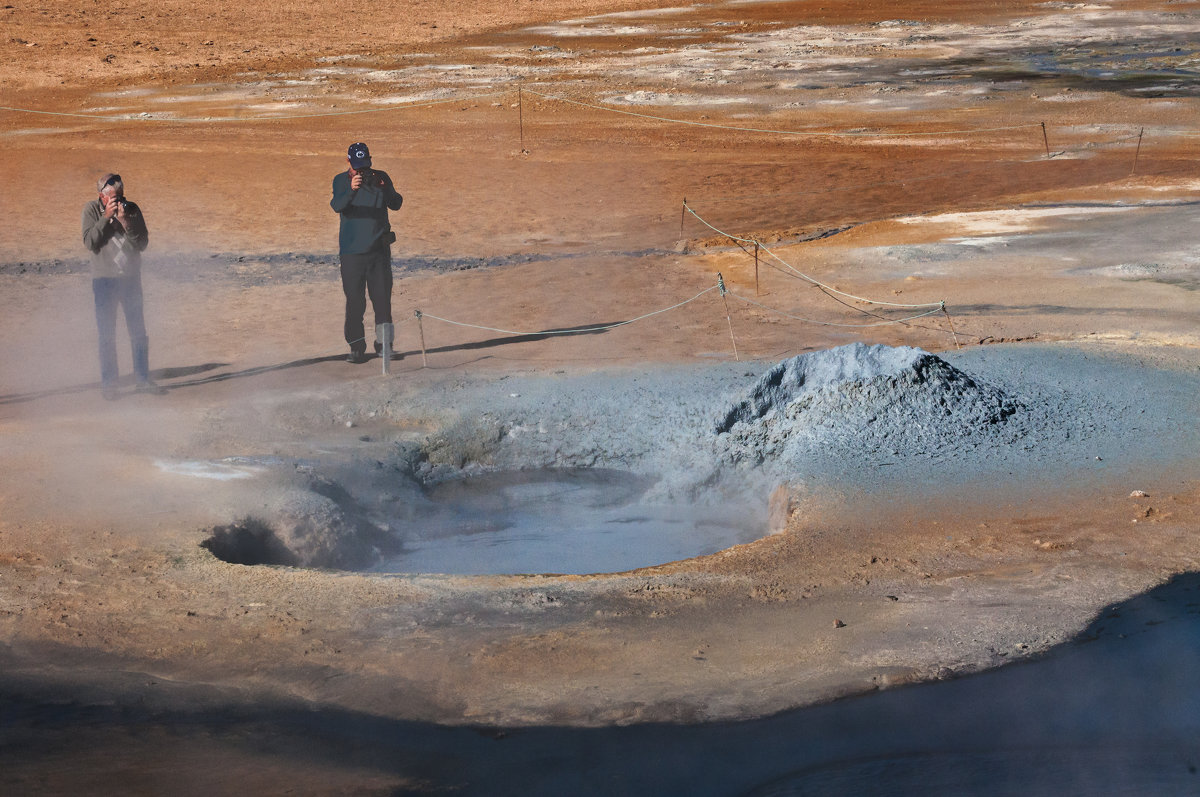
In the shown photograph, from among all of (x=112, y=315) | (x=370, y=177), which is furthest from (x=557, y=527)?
(x=112, y=315)

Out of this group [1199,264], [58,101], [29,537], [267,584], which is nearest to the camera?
[267,584]

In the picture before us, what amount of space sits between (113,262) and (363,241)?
5.85 feet

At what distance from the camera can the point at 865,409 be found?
299 inches

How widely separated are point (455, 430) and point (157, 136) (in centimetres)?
1524

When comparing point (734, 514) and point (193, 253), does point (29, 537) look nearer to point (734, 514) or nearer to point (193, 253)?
point (734, 514)

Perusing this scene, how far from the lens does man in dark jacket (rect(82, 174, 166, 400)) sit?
338 inches

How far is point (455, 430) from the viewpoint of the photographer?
7961 mm

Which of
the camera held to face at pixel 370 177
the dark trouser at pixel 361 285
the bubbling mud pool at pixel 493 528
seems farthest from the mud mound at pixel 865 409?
the camera held to face at pixel 370 177

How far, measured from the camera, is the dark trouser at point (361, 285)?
948cm

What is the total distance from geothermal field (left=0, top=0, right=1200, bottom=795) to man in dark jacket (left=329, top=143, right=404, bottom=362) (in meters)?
0.38

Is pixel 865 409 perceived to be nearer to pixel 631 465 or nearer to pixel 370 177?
pixel 631 465

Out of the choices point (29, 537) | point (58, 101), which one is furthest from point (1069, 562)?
point (58, 101)

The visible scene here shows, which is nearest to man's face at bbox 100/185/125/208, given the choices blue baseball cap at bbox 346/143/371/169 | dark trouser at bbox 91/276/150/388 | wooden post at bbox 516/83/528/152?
dark trouser at bbox 91/276/150/388

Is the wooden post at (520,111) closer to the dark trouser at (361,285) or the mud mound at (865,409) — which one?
the dark trouser at (361,285)
